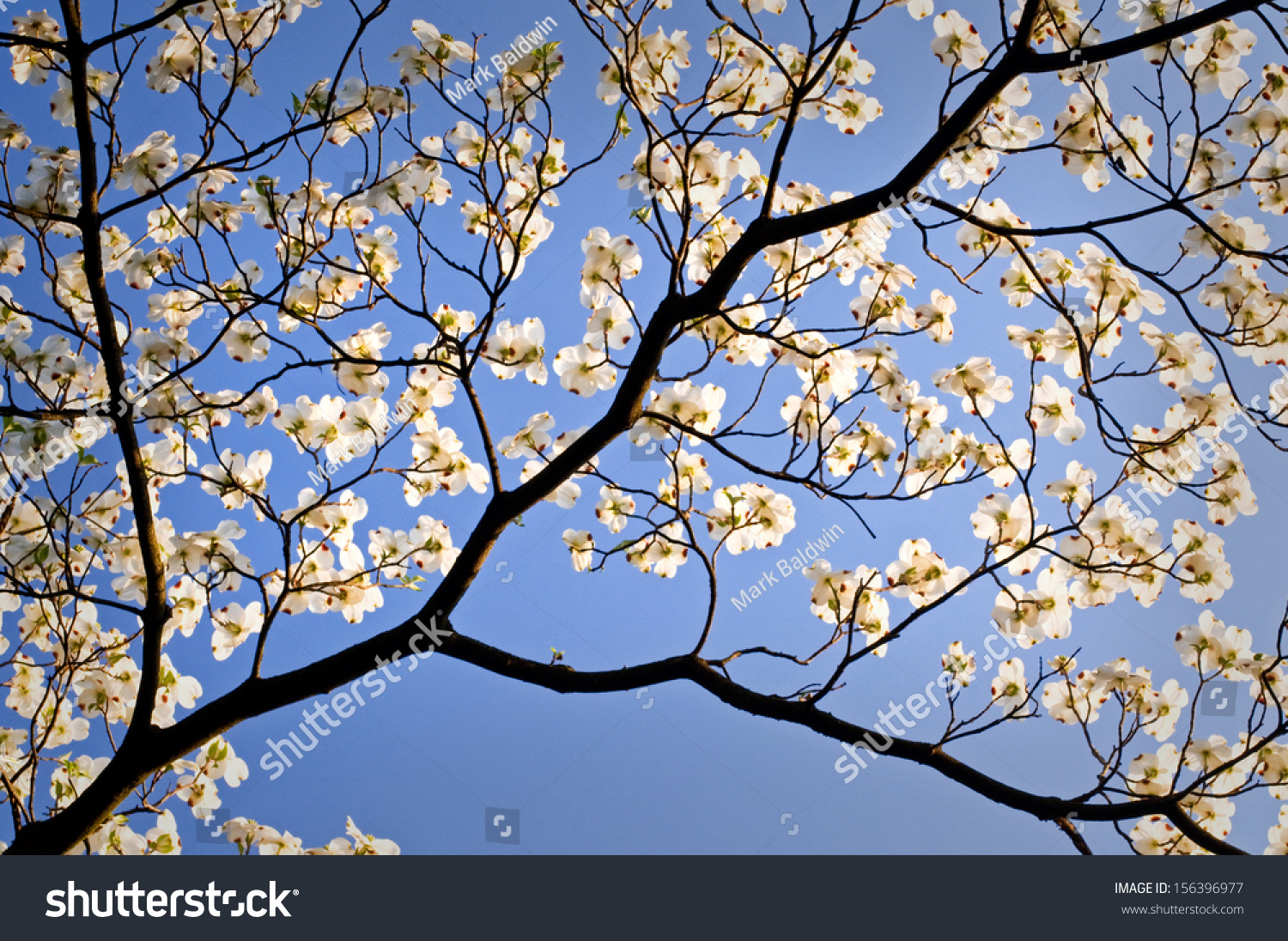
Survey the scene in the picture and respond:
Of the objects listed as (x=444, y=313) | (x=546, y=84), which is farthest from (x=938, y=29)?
(x=444, y=313)

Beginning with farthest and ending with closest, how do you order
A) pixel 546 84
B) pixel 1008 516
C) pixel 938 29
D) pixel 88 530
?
1. pixel 88 530
2. pixel 1008 516
3. pixel 938 29
4. pixel 546 84

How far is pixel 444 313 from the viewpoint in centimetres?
240

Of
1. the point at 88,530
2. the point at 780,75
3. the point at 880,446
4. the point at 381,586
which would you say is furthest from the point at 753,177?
the point at 88,530

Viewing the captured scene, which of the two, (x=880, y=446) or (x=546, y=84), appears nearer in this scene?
(x=546, y=84)

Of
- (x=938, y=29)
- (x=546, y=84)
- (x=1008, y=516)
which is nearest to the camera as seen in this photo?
(x=546, y=84)

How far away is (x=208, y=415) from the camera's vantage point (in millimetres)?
2557

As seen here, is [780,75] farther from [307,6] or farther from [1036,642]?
[1036,642]

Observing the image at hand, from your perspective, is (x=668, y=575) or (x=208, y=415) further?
(x=668, y=575)

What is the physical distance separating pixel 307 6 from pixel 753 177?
144cm

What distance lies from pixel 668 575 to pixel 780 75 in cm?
166

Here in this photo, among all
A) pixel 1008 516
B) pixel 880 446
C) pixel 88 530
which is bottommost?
pixel 1008 516

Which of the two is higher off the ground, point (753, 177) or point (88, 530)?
point (753, 177)

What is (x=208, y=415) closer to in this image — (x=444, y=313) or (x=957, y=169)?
(x=444, y=313)

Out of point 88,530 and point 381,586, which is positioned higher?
point 88,530
